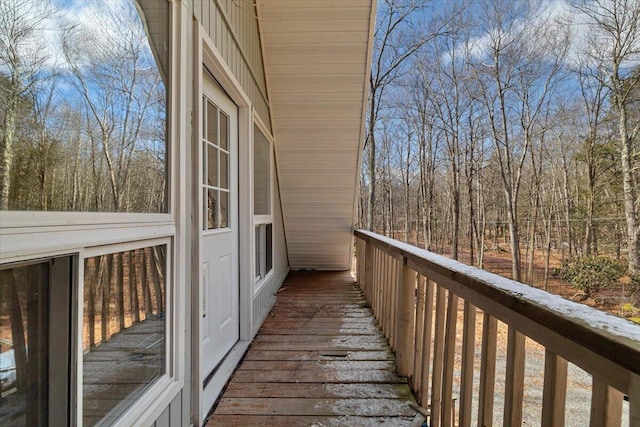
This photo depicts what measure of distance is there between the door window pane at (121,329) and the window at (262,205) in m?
2.05

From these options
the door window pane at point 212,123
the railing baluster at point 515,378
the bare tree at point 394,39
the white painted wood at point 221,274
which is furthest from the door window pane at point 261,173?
the bare tree at point 394,39

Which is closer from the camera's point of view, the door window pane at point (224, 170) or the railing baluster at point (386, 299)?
the door window pane at point (224, 170)

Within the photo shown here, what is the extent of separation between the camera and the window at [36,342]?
0.71 meters

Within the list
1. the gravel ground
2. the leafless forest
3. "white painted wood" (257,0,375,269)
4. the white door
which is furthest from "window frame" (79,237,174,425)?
the leafless forest

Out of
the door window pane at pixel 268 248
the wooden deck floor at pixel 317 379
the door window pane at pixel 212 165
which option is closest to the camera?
the wooden deck floor at pixel 317 379

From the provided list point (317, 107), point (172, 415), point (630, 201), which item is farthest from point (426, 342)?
point (630, 201)

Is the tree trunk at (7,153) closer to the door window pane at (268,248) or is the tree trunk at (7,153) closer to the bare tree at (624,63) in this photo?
the door window pane at (268,248)

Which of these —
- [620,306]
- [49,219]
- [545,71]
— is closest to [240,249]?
[49,219]

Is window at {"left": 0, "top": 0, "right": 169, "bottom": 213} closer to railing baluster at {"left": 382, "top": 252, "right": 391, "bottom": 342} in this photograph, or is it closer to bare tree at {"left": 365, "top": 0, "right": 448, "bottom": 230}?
railing baluster at {"left": 382, "top": 252, "right": 391, "bottom": 342}

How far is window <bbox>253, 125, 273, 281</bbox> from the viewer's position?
11.5ft

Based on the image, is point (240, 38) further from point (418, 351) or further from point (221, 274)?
point (418, 351)

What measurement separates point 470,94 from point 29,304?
45.0 feet

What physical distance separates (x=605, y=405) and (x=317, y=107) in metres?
3.60

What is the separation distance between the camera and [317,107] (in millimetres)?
3828
